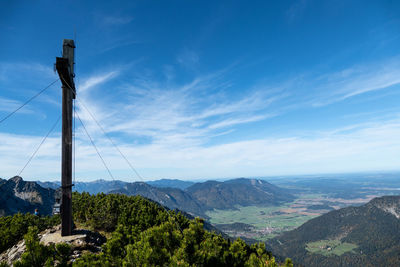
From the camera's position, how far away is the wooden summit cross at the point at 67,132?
545 inches

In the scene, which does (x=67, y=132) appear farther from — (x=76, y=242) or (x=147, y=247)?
(x=147, y=247)

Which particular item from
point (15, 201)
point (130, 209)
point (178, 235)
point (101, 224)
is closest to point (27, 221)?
point (101, 224)

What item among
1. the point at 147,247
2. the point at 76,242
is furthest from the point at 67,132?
the point at 147,247

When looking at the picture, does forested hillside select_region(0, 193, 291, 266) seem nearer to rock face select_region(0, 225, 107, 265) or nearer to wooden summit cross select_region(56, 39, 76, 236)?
rock face select_region(0, 225, 107, 265)

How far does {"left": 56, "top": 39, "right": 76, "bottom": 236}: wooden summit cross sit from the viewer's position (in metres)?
13.9

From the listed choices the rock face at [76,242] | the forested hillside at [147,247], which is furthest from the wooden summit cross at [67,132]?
the forested hillside at [147,247]

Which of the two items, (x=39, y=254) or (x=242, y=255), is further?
(x=242, y=255)

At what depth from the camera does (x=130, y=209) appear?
2680 centimetres

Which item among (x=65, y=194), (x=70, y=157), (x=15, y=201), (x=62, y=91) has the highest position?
(x=62, y=91)

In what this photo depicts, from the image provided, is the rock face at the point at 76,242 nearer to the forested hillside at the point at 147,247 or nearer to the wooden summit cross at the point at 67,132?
the wooden summit cross at the point at 67,132

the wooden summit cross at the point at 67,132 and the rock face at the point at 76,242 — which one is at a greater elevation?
the wooden summit cross at the point at 67,132

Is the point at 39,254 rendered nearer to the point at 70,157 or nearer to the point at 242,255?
the point at 70,157

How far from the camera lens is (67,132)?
14.1 metres

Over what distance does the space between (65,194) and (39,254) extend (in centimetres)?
572
